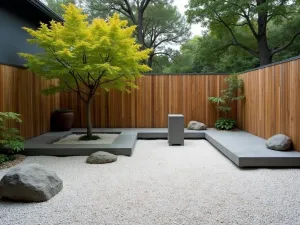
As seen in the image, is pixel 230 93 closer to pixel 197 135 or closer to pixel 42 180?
pixel 197 135

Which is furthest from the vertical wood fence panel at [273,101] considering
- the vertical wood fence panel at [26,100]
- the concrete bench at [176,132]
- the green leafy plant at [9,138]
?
the vertical wood fence panel at [26,100]

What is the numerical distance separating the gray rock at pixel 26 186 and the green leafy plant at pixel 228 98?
6.32 metres

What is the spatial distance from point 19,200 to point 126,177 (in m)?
1.52

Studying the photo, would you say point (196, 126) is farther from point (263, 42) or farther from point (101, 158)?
point (263, 42)

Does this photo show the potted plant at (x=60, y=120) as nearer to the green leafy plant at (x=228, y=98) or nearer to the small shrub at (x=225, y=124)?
the green leafy plant at (x=228, y=98)

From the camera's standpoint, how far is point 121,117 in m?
9.28

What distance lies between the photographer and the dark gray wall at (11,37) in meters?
6.36

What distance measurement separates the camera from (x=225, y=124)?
28.3 feet

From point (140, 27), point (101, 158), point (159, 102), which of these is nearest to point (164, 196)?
point (101, 158)

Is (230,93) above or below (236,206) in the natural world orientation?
above

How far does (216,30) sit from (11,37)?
37.1 ft

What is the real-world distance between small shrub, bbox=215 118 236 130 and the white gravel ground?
11.3 feet

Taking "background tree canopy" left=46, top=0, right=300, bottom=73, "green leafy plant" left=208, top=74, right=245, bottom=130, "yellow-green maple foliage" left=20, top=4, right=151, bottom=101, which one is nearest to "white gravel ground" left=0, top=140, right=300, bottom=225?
"yellow-green maple foliage" left=20, top=4, right=151, bottom=101

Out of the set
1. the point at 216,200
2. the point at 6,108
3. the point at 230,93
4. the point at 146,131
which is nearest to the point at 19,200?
the point at 216,200
